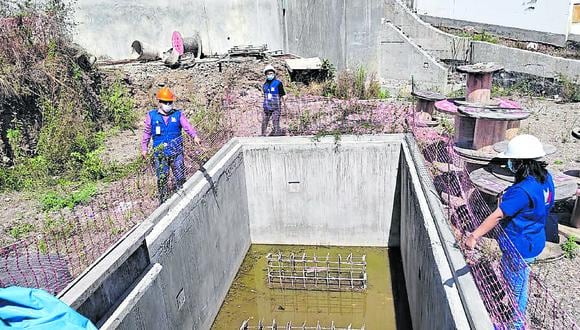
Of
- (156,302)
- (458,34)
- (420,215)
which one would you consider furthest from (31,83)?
(458,34)

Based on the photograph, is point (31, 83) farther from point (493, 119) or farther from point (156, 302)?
point (493, 119)

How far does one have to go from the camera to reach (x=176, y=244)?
5.59m

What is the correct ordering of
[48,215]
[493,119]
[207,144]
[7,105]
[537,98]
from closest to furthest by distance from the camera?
[493,119] < [48,215] < [207,144] < [7,105] < [537,98]

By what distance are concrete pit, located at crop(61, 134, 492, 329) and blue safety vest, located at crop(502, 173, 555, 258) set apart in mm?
536

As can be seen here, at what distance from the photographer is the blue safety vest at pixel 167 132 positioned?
6.75 m

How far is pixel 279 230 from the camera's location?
8.92 metres

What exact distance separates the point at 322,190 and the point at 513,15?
1293 cm

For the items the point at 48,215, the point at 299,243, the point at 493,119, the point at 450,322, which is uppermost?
the point at 493,119

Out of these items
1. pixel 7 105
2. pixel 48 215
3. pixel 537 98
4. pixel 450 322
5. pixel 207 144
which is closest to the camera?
pixel 450 322

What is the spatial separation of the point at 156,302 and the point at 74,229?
2.72 meters

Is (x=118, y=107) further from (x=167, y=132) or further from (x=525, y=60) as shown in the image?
(x=525, y=60)

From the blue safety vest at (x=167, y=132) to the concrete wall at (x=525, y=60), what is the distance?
11825 millimetres

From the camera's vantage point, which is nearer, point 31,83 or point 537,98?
point 31,83

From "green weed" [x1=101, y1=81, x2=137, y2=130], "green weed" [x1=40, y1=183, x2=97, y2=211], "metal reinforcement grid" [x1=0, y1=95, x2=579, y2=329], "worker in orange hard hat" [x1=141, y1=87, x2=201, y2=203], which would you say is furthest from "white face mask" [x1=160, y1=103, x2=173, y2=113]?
"green weed" [x1=101, y1=81, x2=137, y2=130]
